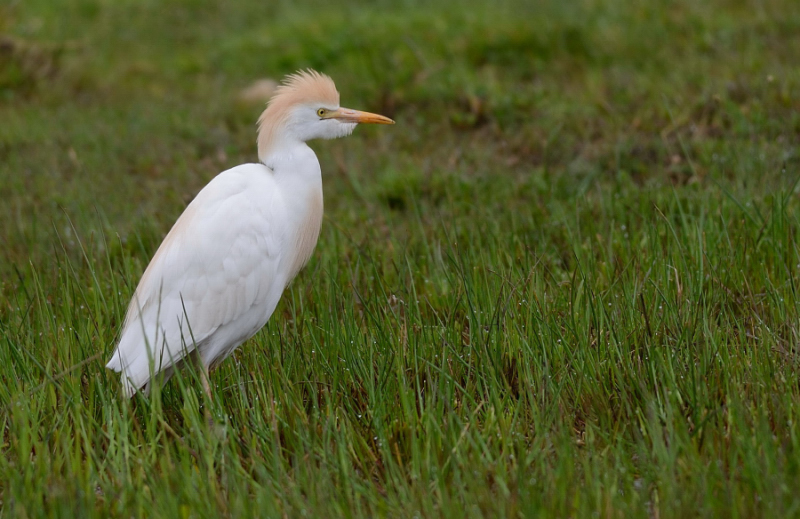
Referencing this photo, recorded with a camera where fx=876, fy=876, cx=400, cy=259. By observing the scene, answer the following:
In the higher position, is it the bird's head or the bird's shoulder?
the bird's head

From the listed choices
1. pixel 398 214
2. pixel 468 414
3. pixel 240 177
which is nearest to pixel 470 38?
pixel 398 214

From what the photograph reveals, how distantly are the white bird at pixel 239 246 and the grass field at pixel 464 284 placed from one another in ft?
0.53

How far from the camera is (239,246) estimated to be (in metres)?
3.18

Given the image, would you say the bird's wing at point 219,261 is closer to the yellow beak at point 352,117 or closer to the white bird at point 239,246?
the white bird at point 239,246

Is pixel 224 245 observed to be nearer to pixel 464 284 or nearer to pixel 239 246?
pixel 239 246

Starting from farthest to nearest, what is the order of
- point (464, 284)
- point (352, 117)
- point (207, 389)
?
point (352, 117) < point (464, 284) < point (207, 389)

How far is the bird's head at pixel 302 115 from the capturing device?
3.24 m

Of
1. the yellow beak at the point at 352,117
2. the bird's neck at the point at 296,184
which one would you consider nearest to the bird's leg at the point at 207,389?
the bird's neck at the point at 296,184

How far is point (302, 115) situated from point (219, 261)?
0.62 metres

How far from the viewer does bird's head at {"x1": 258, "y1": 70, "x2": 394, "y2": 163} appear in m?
3.24

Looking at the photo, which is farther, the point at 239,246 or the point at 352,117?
the point at 352,117

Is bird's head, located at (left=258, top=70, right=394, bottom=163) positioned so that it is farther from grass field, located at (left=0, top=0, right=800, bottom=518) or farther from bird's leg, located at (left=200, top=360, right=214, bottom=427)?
bird's leg, located at (left=200, top=360, right=214, bottom=427)

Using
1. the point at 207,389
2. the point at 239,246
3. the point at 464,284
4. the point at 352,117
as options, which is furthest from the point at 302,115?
the point at 207,389

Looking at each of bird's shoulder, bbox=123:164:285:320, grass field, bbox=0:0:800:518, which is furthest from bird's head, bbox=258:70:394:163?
grass field, bbox=0:0:800:518
